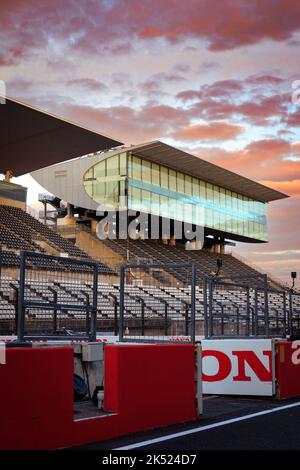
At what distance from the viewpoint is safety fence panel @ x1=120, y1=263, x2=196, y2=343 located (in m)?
10.6

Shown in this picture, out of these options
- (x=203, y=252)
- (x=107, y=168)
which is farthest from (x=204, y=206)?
(x=107, y=168)

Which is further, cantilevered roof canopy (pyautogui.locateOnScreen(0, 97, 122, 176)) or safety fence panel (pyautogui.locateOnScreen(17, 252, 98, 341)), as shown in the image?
cantilevered roof canopy (pyautogui.locateOnScreen(0, 97, 122, 176))

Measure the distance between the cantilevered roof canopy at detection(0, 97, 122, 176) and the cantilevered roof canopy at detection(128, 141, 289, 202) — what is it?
10.8m

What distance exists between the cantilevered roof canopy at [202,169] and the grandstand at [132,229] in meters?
0.11

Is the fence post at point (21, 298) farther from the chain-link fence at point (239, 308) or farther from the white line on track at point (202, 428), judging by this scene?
the chain-link fence at point (239, 308)

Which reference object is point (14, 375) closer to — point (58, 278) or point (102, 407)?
point (102, 407)

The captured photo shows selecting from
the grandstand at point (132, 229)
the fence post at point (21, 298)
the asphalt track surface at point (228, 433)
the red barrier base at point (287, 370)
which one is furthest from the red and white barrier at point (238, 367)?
the fence post at point (21, 298)

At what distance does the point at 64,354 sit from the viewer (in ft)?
22.1

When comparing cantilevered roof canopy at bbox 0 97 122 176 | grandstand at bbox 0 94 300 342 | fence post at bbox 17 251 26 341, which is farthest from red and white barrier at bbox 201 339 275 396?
cantilevered roof canopy at bbox 0 97 122 176

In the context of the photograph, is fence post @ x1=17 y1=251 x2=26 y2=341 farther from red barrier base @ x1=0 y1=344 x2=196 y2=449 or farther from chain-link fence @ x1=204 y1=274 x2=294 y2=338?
chain-link fence @ x1=204 y1=274 x2=294 y2=338

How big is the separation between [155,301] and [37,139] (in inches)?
946

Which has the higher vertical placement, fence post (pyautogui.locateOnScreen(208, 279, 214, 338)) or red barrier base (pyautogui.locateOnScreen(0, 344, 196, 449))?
fence post (pyautogui.locateOnScreen(208, 279, 214, 338))

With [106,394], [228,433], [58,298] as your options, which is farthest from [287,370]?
[106,394]
